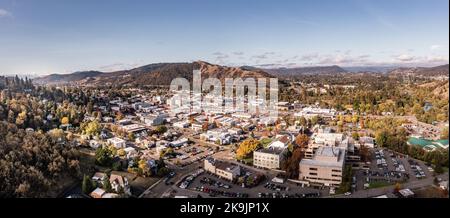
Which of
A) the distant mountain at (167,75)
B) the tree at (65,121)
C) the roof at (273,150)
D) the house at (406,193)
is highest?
the distant mountain at (167,75)

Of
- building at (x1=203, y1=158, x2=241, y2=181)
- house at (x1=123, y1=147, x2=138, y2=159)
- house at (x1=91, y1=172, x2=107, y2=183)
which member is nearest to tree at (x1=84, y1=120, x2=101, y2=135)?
house at (x1=123, y1=147, x2=138, y2=159)

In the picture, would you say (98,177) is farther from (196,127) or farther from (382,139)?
(382,139)

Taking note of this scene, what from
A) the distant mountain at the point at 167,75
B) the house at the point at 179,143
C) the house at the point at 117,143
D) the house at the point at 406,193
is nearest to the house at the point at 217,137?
the house at the point at 179,143

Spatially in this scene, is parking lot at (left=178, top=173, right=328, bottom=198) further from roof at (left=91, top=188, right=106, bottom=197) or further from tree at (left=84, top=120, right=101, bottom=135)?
tree at (left=84, top=120, right=101, bottom=135)

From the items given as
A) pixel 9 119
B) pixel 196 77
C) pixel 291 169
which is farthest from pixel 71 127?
pixel 196 77

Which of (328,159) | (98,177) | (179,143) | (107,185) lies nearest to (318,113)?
(179,143)

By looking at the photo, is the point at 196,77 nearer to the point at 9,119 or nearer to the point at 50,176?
the point at 9,119

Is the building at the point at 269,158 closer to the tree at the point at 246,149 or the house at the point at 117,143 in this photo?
the tree at the point at 246,149
